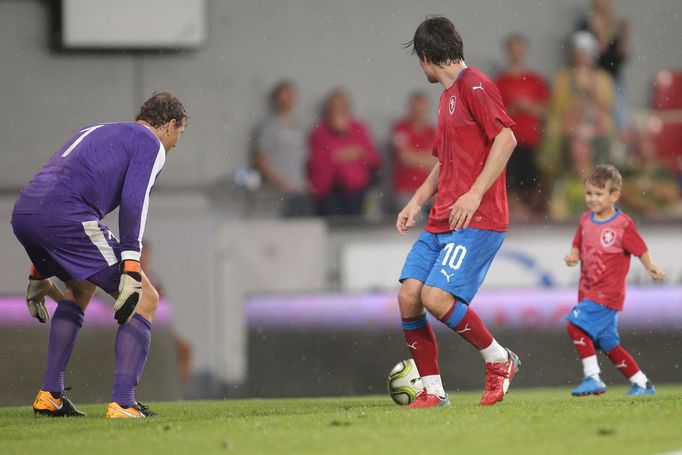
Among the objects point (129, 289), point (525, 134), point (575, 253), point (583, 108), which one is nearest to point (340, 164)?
point (525, 134)

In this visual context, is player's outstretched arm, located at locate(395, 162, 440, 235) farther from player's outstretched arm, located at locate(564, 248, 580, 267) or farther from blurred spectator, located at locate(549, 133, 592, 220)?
blurred spectator, located at locate(549, 133, 592, 220)

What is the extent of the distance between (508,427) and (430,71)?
78.6 inches

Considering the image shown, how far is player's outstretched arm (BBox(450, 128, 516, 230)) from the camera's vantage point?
6.09 meters


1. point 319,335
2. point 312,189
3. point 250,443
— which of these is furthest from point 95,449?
point 312,189

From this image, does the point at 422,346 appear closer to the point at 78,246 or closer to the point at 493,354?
the point at 493,354

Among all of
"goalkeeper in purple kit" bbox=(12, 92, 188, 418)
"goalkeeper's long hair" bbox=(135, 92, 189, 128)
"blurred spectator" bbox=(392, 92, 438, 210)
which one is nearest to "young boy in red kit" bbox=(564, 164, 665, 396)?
"goalkeeper's long hair" bbox=(135, 92, 189, 128)

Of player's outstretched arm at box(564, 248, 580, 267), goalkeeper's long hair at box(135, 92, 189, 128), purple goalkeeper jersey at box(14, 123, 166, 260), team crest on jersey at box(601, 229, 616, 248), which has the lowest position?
player's outstretched arm at box(564, 248, 580, 267)

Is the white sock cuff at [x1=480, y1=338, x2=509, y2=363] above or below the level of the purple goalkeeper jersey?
below

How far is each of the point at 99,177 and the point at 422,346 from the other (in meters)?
1.83

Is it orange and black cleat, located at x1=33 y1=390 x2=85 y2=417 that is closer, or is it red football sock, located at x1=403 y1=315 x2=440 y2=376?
red football sock, located at x1=403 y1=315 x2=440 y2=376

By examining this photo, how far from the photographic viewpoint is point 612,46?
1365 centimetres

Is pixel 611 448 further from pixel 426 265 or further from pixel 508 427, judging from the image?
pixel 426 265

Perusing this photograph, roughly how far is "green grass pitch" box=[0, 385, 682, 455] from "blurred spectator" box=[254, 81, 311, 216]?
6.53 meters

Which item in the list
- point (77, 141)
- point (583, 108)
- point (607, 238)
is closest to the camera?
point (77, 141)
